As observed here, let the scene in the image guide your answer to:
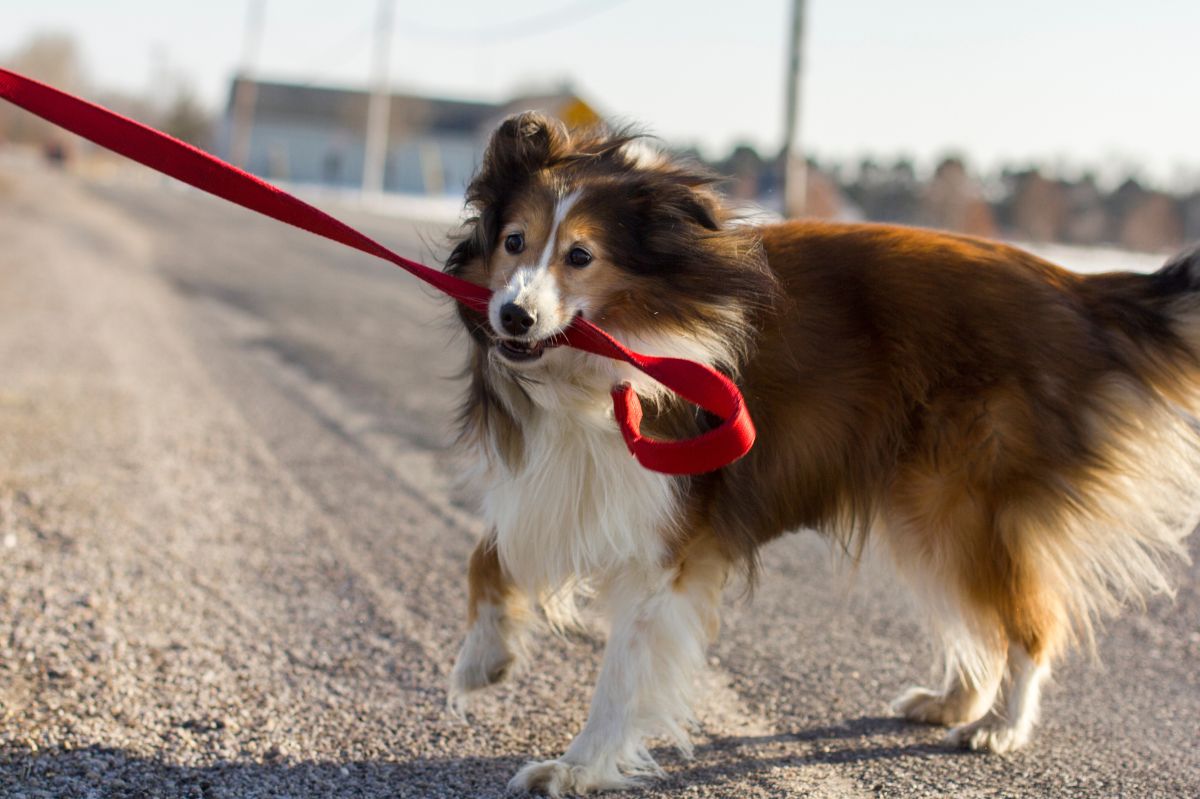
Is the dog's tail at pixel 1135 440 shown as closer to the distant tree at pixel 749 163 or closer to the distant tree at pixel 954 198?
the distant tree at pixel 749 163

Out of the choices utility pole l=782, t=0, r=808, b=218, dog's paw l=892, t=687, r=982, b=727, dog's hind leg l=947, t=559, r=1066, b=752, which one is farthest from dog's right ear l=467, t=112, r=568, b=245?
utility pole l=782, t=0, r=808, b=218

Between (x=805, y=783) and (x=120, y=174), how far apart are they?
→ 67806mm

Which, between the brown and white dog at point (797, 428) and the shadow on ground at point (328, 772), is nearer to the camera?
the shadow on ground at point (328, 772)

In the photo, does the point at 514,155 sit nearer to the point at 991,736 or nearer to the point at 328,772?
the point at 328,772

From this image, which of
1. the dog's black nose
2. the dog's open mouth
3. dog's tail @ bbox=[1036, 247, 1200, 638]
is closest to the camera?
the dog's black nose

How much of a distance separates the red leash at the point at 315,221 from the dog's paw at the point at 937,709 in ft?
4.75

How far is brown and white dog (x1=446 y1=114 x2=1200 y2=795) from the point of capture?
3492 millimetres

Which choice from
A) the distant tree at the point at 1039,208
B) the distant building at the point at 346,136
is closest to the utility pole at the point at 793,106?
the distant tree at the point at 1039,208

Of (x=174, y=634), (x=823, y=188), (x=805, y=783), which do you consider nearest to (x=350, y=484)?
(x=174, y=634)

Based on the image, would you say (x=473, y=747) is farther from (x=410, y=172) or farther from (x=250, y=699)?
(x=410, y=172)

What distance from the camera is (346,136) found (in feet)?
238

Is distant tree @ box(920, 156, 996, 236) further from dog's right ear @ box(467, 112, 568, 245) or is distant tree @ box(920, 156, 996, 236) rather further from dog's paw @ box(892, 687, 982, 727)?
dog's right ear @ box(467, 112, 568, 245)

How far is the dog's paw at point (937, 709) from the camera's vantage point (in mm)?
4004

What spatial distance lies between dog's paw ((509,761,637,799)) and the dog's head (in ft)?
3.86
